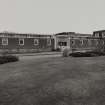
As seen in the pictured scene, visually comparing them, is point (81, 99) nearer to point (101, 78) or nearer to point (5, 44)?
point (101, 78)

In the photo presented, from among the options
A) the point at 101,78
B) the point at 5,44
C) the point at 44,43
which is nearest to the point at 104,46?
the point at 44,43

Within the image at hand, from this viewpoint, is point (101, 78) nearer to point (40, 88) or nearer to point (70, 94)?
point (70, 94)

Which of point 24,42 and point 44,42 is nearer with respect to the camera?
point 24,42

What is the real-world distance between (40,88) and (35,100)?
1435 mm

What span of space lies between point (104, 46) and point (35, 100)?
45.7m

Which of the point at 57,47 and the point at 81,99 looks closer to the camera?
the point at 81,99

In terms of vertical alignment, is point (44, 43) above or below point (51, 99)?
above

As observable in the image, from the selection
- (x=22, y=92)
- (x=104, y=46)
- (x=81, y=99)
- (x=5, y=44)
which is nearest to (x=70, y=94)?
(x=81, y=99)

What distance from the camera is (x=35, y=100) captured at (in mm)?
6656

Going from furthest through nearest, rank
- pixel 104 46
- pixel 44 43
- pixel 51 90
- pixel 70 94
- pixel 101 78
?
1. pixel 104 46
2. pixel 44 43
3. pixel 101 78
4. pixel 51 90
5. pixel 70 94

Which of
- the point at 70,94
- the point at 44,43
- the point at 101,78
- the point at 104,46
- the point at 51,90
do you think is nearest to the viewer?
the point at 70,94

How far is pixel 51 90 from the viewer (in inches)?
305

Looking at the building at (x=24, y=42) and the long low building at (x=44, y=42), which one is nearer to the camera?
the building at (x=24, y=42)

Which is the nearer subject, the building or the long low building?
the building
